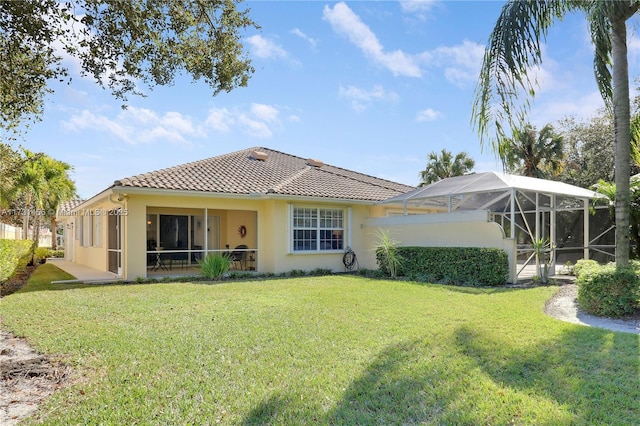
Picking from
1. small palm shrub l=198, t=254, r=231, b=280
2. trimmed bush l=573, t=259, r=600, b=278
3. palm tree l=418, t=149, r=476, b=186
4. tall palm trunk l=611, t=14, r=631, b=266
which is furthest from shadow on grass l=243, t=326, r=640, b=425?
palm tree l=418, t=149, r=476, b=186

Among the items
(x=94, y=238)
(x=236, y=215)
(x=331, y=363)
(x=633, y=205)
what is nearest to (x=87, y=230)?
(x=94, y=238)

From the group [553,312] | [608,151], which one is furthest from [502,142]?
[608,151]

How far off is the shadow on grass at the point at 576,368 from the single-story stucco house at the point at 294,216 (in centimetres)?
724

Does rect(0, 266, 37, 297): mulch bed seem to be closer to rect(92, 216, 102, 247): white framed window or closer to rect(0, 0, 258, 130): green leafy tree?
rect(92, 216, 102, 247): white framed window

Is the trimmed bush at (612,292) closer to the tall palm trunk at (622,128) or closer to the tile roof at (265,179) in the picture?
the tall palm trunk at (622,128)

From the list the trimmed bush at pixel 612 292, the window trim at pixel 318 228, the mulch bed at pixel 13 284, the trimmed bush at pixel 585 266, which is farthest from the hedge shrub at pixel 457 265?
the mulch bed at pixel 13 284

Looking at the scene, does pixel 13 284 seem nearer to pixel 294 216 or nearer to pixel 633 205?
pixel 294 216

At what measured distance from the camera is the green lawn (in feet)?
12.7

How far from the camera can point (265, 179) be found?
1744 centimetres

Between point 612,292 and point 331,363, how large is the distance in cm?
620

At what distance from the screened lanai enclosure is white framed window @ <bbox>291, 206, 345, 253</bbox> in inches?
97.7

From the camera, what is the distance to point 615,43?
8.14 meters

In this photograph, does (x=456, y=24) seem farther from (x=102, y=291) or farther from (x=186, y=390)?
(x=102, y=291)

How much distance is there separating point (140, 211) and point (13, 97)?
644cm
